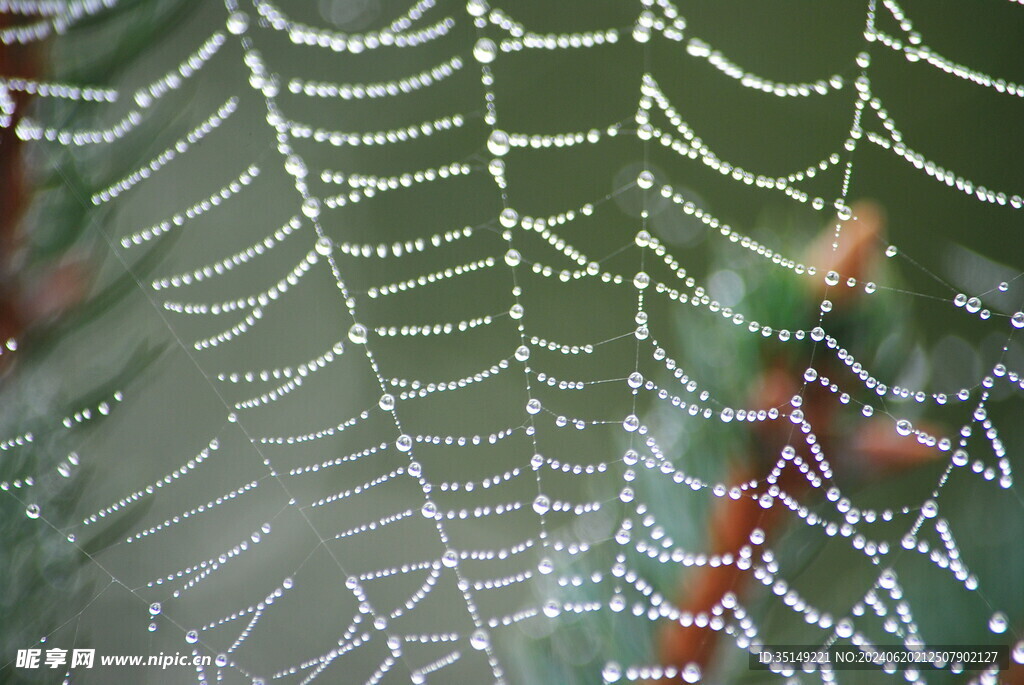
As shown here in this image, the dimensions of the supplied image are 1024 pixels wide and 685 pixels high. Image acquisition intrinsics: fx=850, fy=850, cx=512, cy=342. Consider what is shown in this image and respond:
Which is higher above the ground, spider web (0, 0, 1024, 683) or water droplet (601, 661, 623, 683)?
spider web (0, 0, 1024, 683)

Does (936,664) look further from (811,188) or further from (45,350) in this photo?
(811,188)

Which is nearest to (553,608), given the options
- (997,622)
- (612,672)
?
(612,672)

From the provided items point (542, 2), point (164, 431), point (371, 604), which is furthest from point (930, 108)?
point (164, 431)

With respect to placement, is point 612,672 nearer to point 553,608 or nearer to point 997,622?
point 553,608

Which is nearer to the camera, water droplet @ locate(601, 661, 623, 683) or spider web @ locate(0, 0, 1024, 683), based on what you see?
water droplet @ locate(601, 661, 623, 683)

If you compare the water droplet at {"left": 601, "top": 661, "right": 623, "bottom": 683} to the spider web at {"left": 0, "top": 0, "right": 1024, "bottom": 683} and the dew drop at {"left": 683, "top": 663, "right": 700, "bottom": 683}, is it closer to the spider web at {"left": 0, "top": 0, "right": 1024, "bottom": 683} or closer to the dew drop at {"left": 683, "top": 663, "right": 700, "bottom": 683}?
the dew drop at {"left": 683, "top": 663, "right": 700, "bottom": 683}

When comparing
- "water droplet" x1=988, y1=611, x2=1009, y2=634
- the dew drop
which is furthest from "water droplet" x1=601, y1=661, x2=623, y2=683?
"water droplet" x1=988, y1=611, x2=1009, y2=634

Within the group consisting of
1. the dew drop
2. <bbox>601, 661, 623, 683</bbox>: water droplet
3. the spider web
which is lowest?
the dew drop

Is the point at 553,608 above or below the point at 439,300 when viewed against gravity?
below

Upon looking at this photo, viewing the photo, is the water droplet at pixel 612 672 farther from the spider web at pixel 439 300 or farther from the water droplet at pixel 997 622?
the spider web at pixel 439 300
